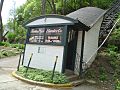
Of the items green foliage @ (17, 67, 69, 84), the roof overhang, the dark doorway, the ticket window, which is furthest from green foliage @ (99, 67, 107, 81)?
the roof overhang

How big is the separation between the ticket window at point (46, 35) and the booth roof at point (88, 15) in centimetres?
251

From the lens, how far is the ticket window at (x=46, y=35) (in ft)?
39.2

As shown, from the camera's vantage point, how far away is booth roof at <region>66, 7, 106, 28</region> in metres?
14.5

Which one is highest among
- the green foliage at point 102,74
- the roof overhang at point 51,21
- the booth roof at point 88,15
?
the booth roof at point 88,15

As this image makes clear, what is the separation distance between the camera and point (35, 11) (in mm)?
30344

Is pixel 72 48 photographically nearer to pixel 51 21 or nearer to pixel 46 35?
pixel 46 35

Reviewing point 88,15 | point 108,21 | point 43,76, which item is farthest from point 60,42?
point 108,21

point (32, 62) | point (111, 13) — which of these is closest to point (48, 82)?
point (32, 62)

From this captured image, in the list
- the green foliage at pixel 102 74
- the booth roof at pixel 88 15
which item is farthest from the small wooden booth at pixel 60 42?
the green foliage at pixel 102 74

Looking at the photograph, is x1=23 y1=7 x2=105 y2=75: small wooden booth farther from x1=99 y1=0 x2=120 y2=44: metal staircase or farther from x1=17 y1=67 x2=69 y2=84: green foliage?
x1=99 y1=0 x2=120 y2=44: metal staircase

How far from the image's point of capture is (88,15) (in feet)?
50.9

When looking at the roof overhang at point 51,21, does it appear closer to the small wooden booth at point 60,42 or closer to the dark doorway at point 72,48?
the small wooden booth at point 60,42

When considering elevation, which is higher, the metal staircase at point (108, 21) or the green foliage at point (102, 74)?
the metal staircase at point (108, 21)

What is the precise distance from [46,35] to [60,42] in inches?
45.7
